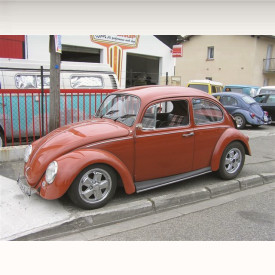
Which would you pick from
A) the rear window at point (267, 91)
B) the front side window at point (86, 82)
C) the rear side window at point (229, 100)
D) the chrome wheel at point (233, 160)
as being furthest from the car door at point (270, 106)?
the chrome wheel at point (233, 160)

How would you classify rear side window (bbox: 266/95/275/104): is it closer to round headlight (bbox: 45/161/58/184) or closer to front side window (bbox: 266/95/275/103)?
front side window (bbox: 266/95/275/103)

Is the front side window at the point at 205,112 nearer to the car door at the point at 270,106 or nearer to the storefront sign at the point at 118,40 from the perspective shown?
the storefront sign at the point at 118,40

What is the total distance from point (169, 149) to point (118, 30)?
3.08 meters

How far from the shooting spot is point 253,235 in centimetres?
333

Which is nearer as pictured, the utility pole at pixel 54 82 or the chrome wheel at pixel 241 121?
the utility pole at pixel 54 82

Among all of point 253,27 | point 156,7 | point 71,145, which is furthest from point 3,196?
point 253,27

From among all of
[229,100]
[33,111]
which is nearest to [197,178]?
[33,111]

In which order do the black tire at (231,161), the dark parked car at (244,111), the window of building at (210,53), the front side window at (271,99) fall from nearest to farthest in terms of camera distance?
the black tire at (231,161)
the dark parked car at (244,111)
the front side window at (271,99)
the window of building at (210,53)

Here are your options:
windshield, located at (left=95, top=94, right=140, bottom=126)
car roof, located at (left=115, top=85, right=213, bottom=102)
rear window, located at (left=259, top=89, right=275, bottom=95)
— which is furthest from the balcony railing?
windshield, located at (left=95, top=94, right=140, bottom=126)

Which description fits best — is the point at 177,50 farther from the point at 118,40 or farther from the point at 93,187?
the point at 93,187

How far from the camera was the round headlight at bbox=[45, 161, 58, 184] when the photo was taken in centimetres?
344

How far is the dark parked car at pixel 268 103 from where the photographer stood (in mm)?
12758

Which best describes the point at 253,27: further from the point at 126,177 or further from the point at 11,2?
the point at 11,2

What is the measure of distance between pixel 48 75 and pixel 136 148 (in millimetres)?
4569
